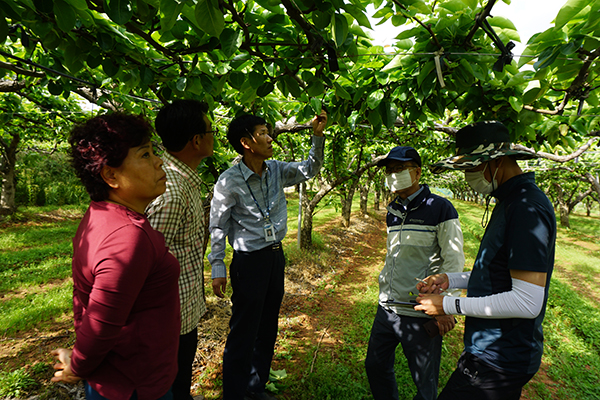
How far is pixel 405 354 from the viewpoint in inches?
81.7

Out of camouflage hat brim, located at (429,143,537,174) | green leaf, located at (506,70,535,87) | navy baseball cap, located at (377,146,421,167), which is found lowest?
camouflage hat brim, located at (429,143,537,174)

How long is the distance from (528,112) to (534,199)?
2.27 feet

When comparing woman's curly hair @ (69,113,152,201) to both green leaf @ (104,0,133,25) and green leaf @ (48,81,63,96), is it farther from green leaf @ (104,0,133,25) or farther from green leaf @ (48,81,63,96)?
green leaf @ (48,81,63,96)

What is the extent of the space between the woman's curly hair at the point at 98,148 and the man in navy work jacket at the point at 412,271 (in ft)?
5.92

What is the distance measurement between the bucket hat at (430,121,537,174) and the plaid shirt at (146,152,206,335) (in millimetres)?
1561

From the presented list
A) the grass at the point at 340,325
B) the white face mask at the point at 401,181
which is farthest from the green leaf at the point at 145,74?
the grass at the point at 340,325

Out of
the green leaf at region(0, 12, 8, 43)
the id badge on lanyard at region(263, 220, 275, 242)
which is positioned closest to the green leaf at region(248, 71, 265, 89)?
the green leaf at region(0, 12, 8, 43)

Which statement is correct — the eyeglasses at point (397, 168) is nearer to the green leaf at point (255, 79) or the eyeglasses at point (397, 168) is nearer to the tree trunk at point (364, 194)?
the green leaf at point (255, 79)

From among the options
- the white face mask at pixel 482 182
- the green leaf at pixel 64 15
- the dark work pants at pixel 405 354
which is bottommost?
the dark work pants at pixel 405 354

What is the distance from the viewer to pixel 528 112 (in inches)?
66.9

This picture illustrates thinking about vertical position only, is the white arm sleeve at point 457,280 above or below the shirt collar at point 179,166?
below

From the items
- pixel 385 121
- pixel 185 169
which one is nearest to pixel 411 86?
pixel 385 121

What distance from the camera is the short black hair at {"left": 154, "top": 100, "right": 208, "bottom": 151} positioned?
178 cm

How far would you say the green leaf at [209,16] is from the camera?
3.07ft
